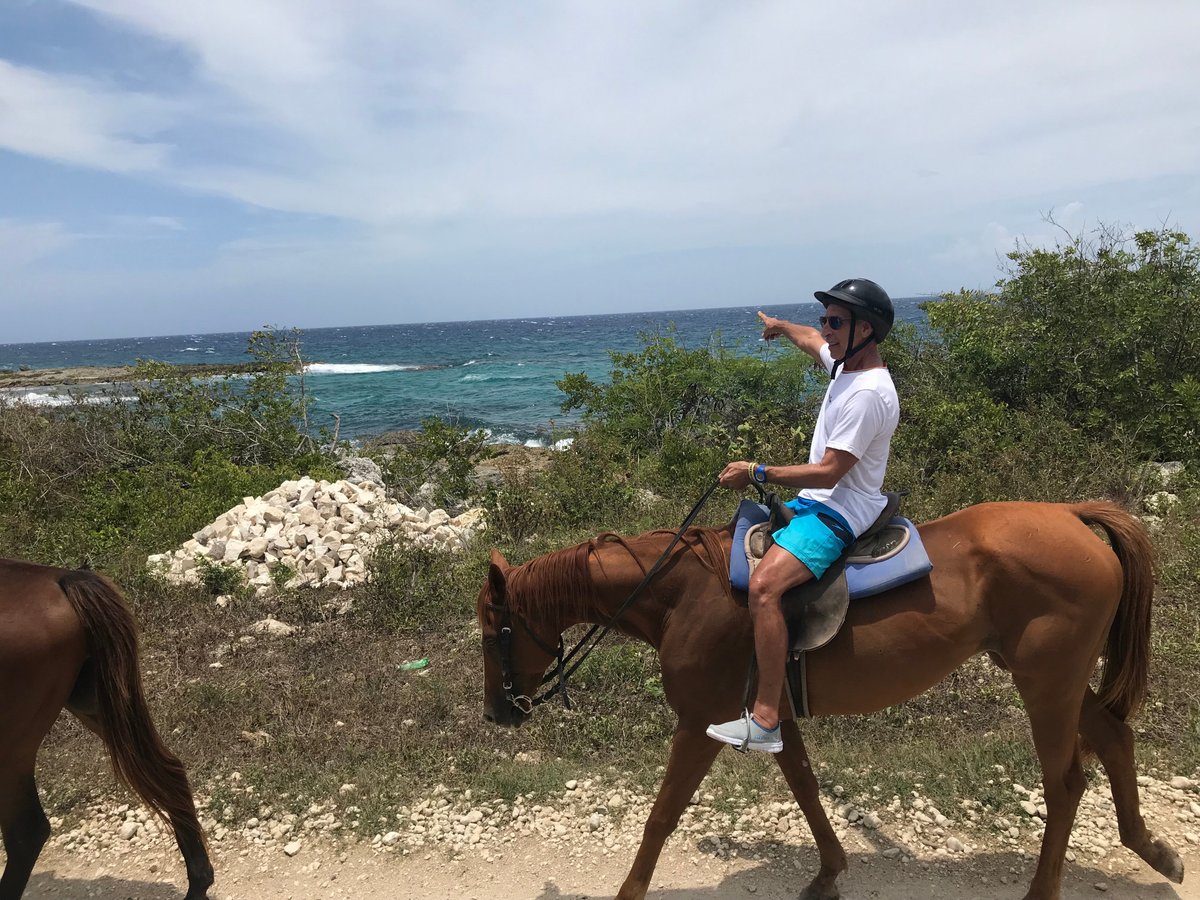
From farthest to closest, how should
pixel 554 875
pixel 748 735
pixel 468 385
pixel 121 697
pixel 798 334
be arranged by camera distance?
pixel 468 385
pixel 798 334
pixel 554 875
pixel 121 697
pixel 748 735

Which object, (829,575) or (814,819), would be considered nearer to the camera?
(829,575)

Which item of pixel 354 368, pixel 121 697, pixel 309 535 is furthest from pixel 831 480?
pixel 354 368

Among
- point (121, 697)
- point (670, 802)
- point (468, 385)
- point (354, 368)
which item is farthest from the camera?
point (354, 368)

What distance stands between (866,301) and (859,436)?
633mm

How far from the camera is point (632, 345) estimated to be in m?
56.8

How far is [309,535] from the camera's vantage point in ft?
27.0

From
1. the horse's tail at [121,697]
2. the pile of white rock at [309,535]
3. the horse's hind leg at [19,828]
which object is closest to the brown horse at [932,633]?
the horse's tail at [121,697]

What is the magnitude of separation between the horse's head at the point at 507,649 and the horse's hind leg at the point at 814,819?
4.00 feet

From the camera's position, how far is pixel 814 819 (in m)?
3.64

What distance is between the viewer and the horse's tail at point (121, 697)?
3512mm

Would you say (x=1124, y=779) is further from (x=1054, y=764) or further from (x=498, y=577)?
(x=498, y=577)

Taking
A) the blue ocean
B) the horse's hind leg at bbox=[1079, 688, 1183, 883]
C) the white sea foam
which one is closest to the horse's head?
the horse's hind leg at bbox=[1079, 688, 1183, 883]

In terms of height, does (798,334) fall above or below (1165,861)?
above

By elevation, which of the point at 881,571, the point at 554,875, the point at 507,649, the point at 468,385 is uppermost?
the point at 881,571
